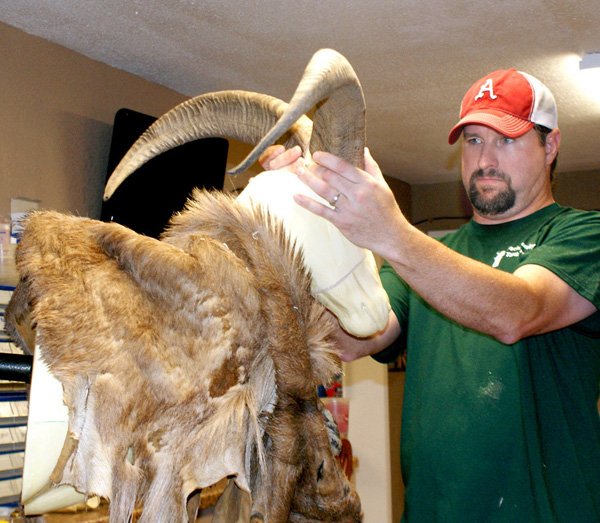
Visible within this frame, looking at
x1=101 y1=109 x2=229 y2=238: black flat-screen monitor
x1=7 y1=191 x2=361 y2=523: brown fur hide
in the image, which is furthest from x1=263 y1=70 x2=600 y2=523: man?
x1=101 y1=109 x2=229 y2=238: black flat-screen monitor

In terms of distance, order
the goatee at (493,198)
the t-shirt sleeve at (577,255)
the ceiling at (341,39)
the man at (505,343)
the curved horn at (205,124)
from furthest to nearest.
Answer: the ceiling at (341,39), the goatee at (493,198), the t-shirt sleeve at (577,255), the man at (505,343), the curved horn at (205,124)

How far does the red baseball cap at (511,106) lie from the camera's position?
7.13 feet

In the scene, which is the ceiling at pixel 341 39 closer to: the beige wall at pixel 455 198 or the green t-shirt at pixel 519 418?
the green t-shirt at pixel 519 418

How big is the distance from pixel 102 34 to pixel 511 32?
5.76 feet

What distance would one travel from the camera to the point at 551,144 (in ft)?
7.56

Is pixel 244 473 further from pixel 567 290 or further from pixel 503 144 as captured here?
pixel 503 144

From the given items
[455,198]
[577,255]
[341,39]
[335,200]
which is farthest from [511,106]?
[455,198]

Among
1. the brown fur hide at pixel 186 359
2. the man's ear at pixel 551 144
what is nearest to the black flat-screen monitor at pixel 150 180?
the man's ear at pixel 551 144

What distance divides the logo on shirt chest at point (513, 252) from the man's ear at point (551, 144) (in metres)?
0.35

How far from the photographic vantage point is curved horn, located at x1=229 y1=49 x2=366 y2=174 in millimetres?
1126

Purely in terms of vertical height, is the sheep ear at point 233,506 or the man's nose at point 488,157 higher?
the man's nose at point 488,157

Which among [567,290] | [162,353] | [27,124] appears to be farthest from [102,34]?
[162,353]

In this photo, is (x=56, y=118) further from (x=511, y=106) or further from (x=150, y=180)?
(x=511, y=106)

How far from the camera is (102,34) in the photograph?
343 centimetres
